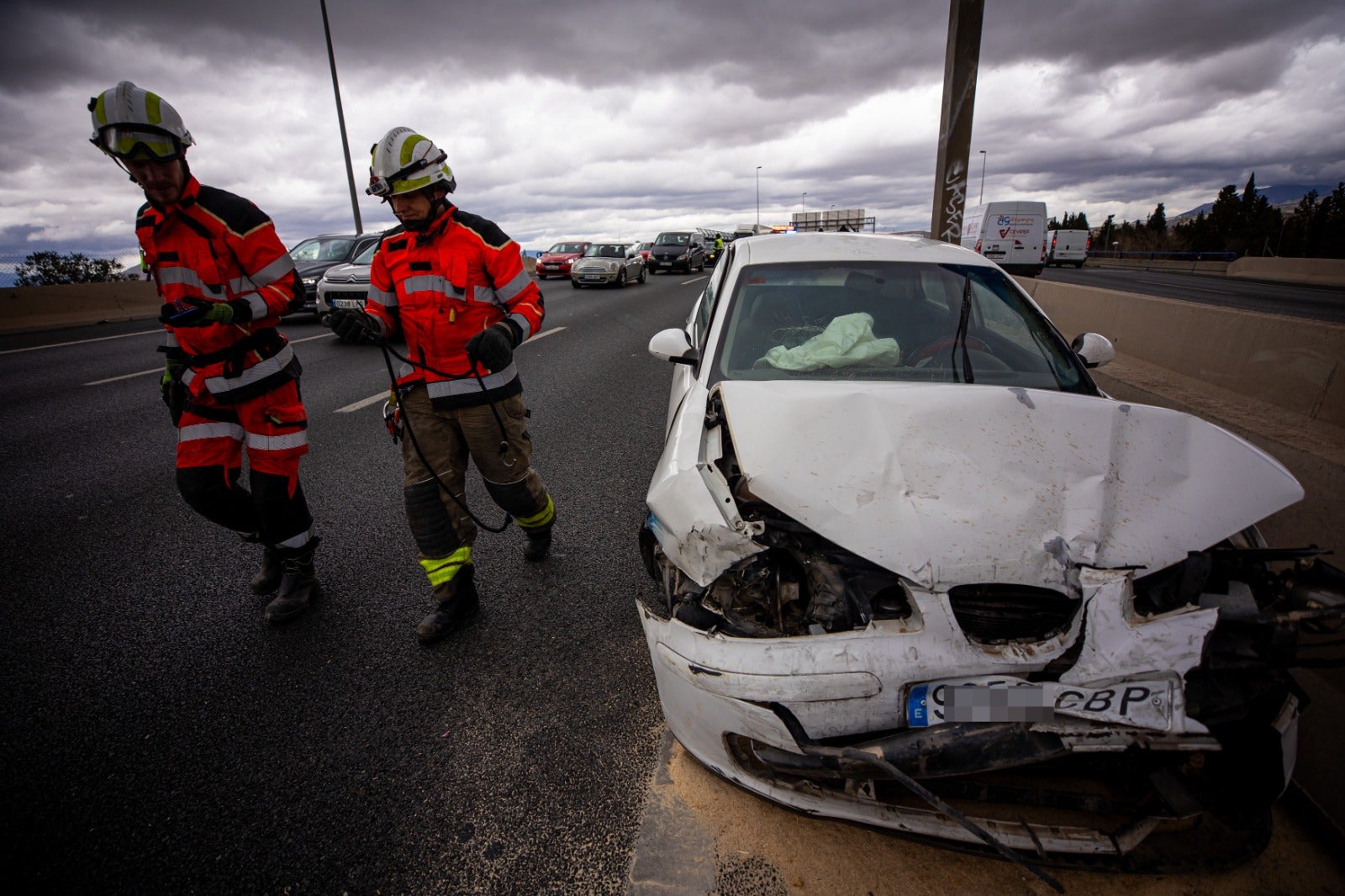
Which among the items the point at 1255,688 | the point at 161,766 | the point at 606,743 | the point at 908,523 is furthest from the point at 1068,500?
the point at 161,766

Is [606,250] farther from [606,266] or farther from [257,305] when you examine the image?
[257,305]

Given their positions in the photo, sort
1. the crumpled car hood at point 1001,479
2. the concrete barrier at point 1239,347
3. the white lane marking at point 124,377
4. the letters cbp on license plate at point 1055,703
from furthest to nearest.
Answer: the white lane marking at point 124,377
the concrete barrier at point 1239,347
the crumpled car hood at point 1001,479
the letters cbp on license plate at point 1055,703

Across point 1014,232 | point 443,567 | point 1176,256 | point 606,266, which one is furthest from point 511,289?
point 1176,256

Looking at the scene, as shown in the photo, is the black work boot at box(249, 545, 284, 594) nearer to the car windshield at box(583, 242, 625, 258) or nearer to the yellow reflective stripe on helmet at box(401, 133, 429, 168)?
the yellow reflective stripe on helmet at box(401, 133, 429, 168)

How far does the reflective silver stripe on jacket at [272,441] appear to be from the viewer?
2650mm

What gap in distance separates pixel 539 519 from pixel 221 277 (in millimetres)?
1693

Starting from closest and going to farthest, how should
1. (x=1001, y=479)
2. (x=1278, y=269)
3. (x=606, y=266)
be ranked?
1. (x=1001, y=479)
2. (x=606, y=266)
3. (x=1278, y=269)

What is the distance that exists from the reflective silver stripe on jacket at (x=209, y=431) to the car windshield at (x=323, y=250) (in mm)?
10922

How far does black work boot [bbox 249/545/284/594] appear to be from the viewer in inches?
117

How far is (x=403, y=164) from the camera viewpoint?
2395mm

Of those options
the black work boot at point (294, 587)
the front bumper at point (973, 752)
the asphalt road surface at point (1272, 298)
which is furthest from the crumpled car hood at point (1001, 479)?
the asphalt road surface at point (1272, 298)

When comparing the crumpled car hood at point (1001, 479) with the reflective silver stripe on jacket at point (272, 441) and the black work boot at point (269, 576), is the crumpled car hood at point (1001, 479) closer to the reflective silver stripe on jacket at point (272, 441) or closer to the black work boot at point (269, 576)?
the reflective silver stripe on jacket at point (272, 441)

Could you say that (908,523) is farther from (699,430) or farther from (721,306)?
(721,306)

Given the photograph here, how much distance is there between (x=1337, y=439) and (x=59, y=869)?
5143 millimetres
